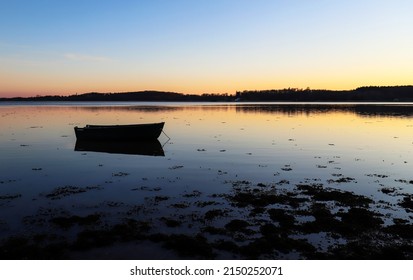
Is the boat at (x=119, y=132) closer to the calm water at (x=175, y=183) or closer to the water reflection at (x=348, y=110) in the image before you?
the calm water at (x=175, y=183)

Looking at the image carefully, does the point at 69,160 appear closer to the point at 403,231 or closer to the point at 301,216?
the point at 301,216

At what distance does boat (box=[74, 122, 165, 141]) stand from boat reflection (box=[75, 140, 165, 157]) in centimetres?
47

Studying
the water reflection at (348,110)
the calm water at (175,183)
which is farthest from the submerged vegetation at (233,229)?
the water reflection at (348,110)

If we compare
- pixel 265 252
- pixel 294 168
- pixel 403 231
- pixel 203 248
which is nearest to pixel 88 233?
pixel 203 248

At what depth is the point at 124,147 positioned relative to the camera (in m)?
29.5

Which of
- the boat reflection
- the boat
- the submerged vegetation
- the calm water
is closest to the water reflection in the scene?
the calm water

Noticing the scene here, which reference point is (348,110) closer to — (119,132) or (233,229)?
(119,132)

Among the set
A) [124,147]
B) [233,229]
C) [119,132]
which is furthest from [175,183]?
[119,132]

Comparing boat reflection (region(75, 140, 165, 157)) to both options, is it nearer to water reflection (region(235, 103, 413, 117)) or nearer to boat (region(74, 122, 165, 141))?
boat (region(74, 122, 165, 141))

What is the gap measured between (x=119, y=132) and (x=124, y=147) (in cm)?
295

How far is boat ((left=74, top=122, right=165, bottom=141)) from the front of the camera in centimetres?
3175

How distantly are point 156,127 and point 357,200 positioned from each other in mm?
21782

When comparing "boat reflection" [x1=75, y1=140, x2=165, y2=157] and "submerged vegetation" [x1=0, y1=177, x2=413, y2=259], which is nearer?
"submerged vegetation" [x1=0, y1=177, x2=413, y2=259]

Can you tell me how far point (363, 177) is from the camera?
1706 centimetres
